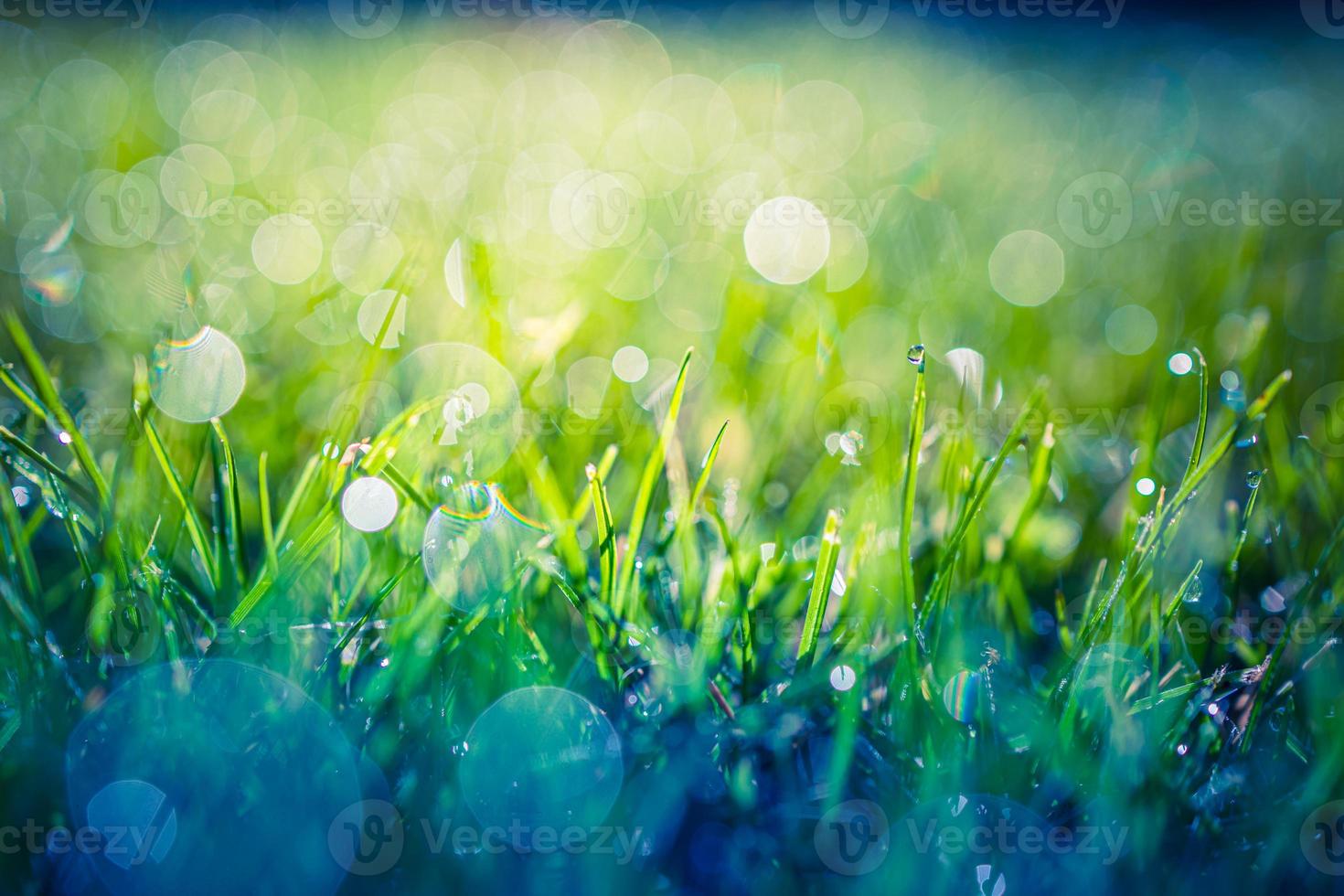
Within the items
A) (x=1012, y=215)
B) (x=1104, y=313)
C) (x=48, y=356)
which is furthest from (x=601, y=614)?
(x=1012, y=215)

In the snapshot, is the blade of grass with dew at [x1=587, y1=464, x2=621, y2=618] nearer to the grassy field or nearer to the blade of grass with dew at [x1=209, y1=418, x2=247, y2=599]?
the grassy field

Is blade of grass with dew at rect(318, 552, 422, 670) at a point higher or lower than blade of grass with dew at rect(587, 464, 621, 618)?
lower

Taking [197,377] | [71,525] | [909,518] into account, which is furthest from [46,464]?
[909,518]

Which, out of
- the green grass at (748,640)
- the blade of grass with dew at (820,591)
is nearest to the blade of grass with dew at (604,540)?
the green grass at (748,640)

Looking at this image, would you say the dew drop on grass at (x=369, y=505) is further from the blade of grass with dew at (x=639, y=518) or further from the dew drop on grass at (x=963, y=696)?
the dew drop on grass at (x=963, y=696)

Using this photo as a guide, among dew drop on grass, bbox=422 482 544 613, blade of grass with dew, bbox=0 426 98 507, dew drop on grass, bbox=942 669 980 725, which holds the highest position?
blade of grass with dew, bbox=0 426 98 507

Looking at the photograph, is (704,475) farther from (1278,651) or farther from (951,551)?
(1278,651)

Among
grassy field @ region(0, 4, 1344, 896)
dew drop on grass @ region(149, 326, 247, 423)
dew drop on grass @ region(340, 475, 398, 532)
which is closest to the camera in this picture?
grassy field @ region(0, 4, 1344, 896)

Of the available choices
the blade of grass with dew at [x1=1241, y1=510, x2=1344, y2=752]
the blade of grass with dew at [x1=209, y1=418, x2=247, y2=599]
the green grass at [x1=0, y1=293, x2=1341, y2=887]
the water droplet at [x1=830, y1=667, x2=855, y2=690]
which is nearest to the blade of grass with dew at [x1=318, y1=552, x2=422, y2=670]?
the green grass at [x1=0, y1=293, x2=1341, y2=887]
